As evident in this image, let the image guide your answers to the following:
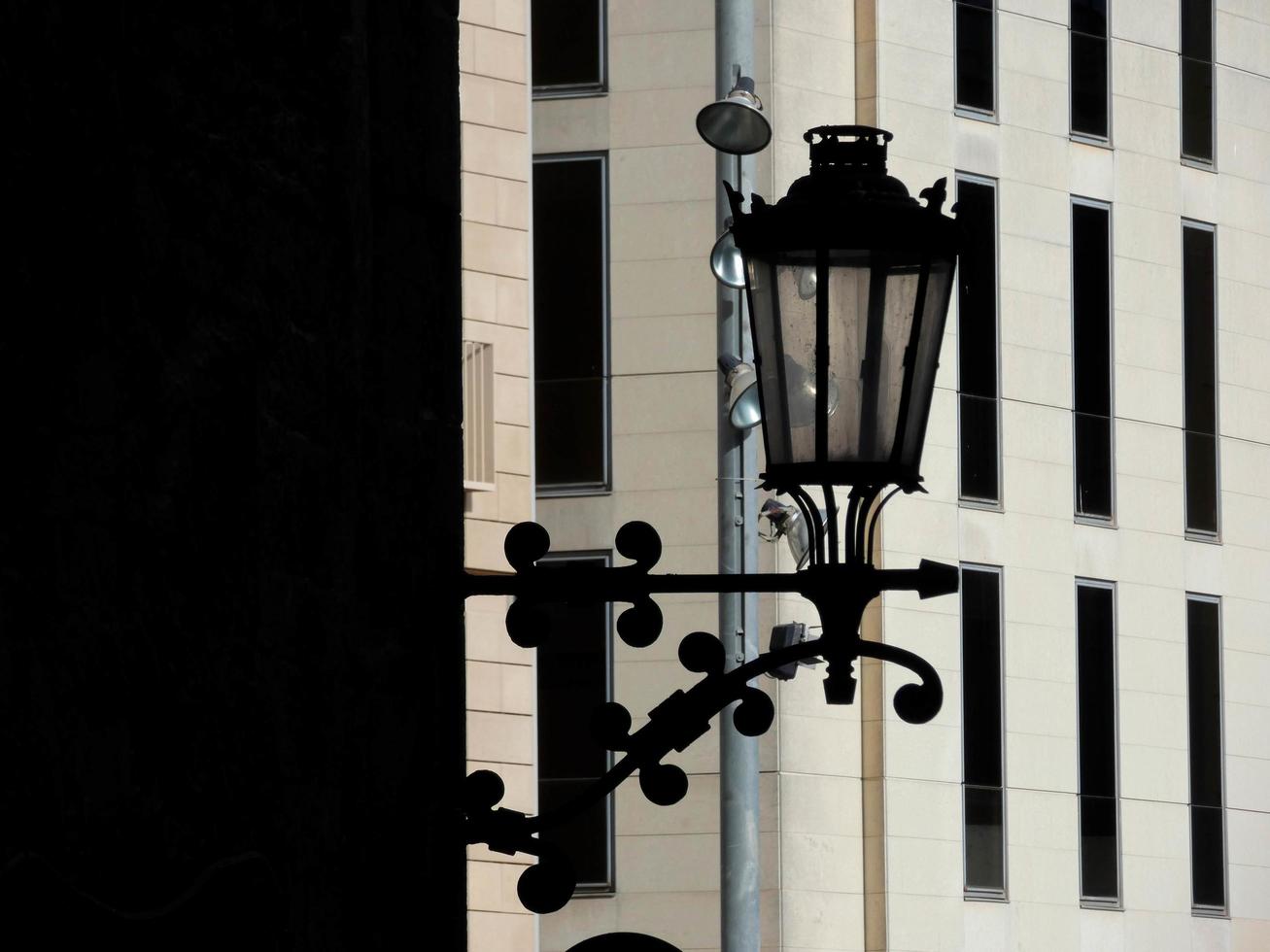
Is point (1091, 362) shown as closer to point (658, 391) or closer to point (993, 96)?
point (993, 96)

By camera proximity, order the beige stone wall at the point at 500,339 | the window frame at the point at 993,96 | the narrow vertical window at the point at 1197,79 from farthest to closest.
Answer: the narrow vertical window at the point at 1197,79 < the window frame at the point at 993,96 < the beige stone wall at the point at 500,339

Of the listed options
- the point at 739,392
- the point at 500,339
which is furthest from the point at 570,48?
the point at 739,392

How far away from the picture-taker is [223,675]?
3.51 m

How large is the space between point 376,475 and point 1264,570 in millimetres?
24073

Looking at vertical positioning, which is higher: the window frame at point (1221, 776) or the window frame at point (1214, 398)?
the window frame at point (1214, 398)

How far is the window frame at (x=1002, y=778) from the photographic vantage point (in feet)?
79.5

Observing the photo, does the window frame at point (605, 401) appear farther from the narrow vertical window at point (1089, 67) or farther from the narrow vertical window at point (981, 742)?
the narrow vertical window at point (1089, 67)

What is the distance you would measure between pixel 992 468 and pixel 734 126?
12.3m

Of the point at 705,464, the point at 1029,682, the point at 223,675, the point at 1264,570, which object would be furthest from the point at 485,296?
the point at 223,675

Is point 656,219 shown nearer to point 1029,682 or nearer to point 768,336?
point 1029,682

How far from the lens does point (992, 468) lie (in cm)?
2517

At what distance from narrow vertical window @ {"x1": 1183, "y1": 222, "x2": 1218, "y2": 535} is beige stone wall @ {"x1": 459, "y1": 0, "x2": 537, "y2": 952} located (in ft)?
35.1

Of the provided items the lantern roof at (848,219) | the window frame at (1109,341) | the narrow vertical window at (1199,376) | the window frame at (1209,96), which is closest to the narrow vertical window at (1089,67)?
the window frame at (1109,341)

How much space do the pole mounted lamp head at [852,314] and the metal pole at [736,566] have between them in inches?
303
